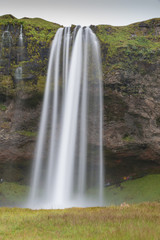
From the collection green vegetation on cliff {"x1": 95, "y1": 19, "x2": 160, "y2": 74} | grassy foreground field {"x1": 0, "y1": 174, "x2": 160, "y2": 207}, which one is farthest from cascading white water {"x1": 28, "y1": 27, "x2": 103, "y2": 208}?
green vegetation on cliff {"x1": 95, "y1": 19, "x2": 160, "y2": 74}

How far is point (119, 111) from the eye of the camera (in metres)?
20.6

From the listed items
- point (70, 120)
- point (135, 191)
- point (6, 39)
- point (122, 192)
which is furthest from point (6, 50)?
point (135, 191)

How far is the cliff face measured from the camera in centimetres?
2014

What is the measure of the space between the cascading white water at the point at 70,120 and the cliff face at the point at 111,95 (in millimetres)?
924

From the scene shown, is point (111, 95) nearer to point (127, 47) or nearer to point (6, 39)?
point (127, 47)

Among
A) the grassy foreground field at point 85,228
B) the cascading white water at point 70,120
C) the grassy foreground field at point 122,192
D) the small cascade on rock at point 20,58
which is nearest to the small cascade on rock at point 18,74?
the small cascade on rock at point 20,58

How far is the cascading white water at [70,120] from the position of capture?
1920cm

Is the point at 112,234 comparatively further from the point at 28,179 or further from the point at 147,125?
the point at 28,179

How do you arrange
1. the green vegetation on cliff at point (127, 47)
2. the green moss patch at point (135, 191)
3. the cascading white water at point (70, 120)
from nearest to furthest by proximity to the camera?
the cascading white water at point (70, 120) < the green moss patch at point (135, 191) < the green vegetation on cliff at point (127, 47)

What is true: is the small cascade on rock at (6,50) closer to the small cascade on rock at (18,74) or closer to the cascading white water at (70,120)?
the small cascade on rock at (18,74)

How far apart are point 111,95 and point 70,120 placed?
4.44 m

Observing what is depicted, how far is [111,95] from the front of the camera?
2016 cm

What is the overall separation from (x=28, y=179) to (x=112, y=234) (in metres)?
18.5

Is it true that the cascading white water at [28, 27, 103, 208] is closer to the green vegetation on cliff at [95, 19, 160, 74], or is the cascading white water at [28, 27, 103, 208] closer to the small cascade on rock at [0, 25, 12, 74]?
the green vegetation on cliff at [95, 19, 160, 74]
